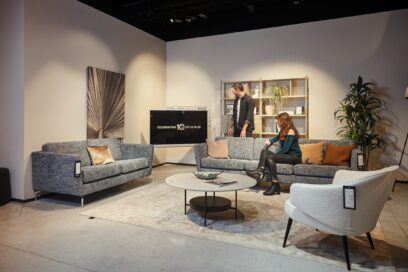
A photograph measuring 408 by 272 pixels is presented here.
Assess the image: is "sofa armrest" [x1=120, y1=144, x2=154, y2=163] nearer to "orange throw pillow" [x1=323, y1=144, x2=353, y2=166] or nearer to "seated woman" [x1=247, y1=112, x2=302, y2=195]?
"seated woman" [x1=247, y1=112, x2=302, y2=195]

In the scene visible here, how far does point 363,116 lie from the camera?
5.09 m

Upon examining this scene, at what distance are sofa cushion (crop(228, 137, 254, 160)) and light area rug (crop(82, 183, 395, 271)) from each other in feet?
3.74

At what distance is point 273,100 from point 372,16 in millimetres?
2303

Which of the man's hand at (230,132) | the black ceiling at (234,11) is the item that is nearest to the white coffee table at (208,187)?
the man's hand at (230,132)

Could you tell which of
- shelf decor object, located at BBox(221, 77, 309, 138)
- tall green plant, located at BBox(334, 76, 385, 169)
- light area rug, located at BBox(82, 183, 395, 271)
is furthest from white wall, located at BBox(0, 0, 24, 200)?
tall green plant, located at BBox(334, 76, 385, 169)

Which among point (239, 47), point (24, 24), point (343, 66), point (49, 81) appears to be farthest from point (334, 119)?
point (24, 24)

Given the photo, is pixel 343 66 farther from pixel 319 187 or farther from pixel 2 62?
pixel 2 62

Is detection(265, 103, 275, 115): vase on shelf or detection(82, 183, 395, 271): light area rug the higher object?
detection(265, 103, 275, 115): vase on shelf

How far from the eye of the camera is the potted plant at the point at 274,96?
19.0 feet

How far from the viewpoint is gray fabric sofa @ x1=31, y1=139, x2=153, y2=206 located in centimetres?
373

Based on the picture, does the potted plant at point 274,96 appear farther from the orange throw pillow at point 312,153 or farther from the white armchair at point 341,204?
the white armchair at point 341,204

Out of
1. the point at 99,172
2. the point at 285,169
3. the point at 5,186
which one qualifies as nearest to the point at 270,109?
the point at 285,169

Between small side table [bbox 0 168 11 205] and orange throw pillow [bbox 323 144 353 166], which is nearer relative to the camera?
small side table [bbox 0 168 11 205]

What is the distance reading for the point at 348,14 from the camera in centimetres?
551
